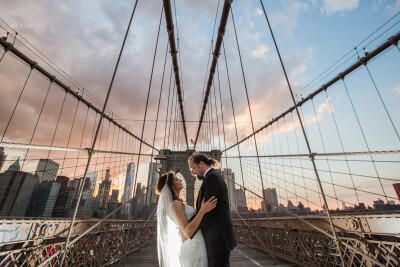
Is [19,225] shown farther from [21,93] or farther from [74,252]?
[21,93]

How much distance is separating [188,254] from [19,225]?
417 cm

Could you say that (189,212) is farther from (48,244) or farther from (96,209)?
(96,209)

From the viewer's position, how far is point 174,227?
60.2 inches

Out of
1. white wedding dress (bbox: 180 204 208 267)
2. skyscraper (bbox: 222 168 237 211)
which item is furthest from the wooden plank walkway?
white wedding dress (bbox: 180 204 208 267)

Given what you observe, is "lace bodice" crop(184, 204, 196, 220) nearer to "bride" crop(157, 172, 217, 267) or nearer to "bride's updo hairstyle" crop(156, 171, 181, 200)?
"bride" crop(157, 172, 217, 267)

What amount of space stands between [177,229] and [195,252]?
1.06 feet

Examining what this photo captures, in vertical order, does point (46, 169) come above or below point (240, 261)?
above

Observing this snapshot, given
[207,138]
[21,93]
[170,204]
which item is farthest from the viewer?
[207,138]

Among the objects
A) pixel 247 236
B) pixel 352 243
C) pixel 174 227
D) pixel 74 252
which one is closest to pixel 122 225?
pixel 74 252

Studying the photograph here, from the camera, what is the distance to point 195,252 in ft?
4.06

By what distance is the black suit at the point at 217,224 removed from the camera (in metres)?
1.16

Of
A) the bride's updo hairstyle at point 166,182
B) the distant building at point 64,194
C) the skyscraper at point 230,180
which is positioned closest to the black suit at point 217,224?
the bride's updo hairstyle at point 166,182

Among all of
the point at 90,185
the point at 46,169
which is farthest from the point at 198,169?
the point at 90,185

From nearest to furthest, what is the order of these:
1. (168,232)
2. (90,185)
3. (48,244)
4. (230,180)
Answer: (168,232), (48,244), (230,180), (90,185)
